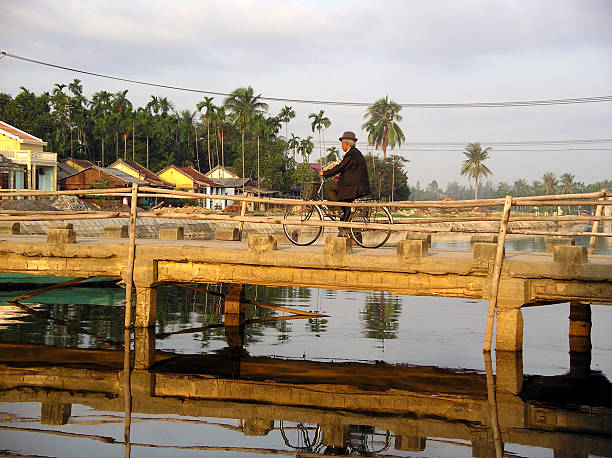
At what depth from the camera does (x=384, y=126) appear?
94.0m

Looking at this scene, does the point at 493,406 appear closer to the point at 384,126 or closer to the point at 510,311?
the point at 510,311

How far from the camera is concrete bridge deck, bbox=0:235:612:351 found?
1038 centimetres

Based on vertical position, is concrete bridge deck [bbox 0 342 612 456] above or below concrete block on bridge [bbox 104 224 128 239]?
below

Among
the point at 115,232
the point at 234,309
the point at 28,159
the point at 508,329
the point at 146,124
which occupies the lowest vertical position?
the point at 234,309

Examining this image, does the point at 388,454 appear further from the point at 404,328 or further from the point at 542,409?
the point at 404,328

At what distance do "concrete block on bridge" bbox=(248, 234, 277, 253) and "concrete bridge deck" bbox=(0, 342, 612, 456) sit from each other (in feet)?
→ 5.68

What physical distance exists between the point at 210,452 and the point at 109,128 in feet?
249

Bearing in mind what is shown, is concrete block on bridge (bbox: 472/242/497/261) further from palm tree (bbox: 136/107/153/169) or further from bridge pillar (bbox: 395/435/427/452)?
palm tree (bbox: 136/107/153/169)

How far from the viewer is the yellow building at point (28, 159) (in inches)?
2149

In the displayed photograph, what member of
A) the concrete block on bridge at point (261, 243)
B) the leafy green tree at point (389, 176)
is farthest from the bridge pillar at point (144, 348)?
the leafy green tree at point (389, 176)

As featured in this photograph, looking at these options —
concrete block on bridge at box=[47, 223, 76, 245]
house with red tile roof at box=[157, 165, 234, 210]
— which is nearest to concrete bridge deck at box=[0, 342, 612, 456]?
concrete block on bridge at box=[47, 223, 76, 245]

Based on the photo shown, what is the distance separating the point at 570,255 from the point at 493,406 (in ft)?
8.85

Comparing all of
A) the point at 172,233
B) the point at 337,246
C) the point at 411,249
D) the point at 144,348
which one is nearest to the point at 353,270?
the point at 337,246

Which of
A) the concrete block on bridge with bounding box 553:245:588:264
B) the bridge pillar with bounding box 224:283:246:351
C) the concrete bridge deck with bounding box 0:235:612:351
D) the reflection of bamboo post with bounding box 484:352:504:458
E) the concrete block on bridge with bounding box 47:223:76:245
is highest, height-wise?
the concrete block on bridge with bounding box 47:223:76:245
